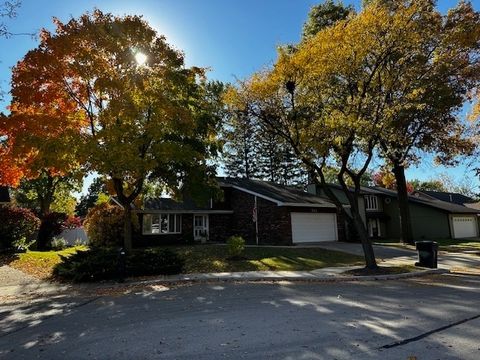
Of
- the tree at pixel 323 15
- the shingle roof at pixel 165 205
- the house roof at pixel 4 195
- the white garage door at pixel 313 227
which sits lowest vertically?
the white garage door at pixel 313 227

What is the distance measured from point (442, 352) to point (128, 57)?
13.7 metres

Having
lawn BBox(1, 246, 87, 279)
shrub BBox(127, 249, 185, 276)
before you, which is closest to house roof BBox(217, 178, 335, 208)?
shrub BBox(127, 249, 185, 276)

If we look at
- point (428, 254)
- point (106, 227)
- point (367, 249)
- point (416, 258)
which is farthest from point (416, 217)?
point (106, 227)

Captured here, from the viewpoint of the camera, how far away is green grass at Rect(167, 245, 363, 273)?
16484mm

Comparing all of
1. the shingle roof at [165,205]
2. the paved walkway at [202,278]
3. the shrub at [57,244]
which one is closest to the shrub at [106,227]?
the shingle roof at [165,205]

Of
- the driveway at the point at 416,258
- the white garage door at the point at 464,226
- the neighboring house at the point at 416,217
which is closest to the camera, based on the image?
the driveway at the point at 416,258

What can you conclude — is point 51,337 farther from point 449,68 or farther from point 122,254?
point 449,68

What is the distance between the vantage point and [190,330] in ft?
23.0

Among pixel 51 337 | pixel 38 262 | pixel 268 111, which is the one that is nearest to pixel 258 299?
pixel 51 337

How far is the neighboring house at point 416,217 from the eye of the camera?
37594 millimetres

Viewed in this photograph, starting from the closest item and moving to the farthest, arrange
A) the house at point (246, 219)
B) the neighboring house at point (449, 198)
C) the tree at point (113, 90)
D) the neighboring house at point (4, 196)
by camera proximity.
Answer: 1. the tree at point (113, 90)
2. the neighboring house at point (4, 196)
3. the house at point (246, 219)
4. the neighboring house at point (449, 198)

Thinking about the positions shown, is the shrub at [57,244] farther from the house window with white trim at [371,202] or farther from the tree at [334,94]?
the house window with white trim at [371,202]

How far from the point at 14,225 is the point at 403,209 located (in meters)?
25.2

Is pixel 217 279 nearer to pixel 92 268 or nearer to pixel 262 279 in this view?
pixel 262 279
